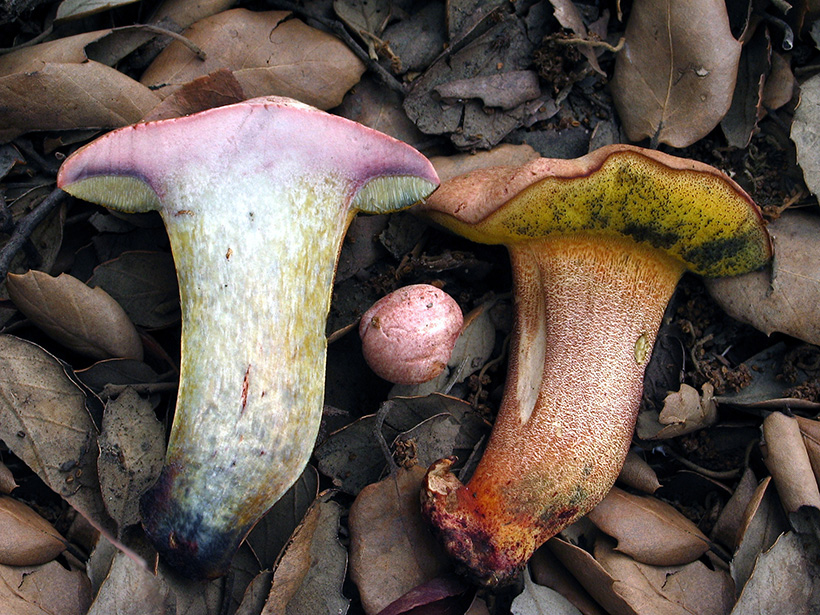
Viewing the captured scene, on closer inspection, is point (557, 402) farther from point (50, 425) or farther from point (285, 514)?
point (50, 425)

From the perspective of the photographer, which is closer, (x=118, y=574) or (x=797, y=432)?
(x=118, y=574)

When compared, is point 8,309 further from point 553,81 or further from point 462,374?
point 553,81

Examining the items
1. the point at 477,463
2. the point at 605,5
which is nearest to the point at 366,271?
the point at 477,463

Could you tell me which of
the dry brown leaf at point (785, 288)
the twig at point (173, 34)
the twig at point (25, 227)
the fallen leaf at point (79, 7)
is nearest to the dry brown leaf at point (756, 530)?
the dry brown leaf at point (785, 288)

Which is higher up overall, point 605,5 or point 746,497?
point 605,5

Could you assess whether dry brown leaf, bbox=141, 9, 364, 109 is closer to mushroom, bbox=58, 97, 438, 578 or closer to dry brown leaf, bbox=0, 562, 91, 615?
mushroom, bbox=58, 97, 438, 578

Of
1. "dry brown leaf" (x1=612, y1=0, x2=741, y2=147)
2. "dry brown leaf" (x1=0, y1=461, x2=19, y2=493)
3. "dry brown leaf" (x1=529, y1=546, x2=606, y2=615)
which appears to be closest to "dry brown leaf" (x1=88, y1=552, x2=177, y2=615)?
"dry brown leaf" (x1=0, y1=461, x2=19, y2=493)

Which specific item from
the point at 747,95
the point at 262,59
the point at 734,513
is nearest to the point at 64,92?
the point at 262,59
